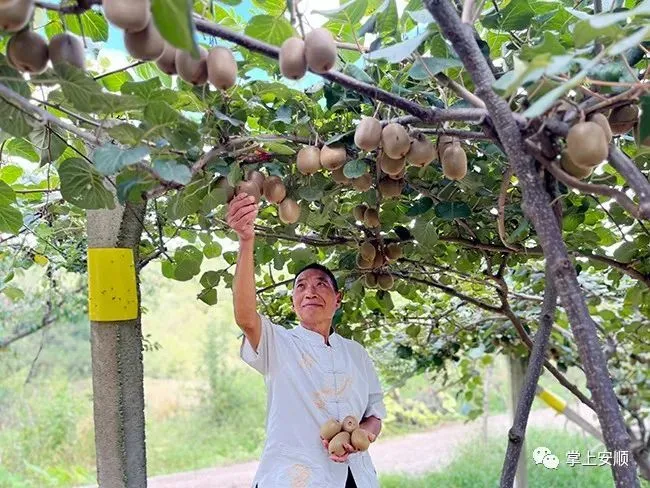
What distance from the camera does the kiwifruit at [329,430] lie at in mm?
1446

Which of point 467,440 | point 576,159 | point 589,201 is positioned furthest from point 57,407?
point 576,159

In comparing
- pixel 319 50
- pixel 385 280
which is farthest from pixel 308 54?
pixel 385 280

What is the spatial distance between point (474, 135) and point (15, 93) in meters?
0.56

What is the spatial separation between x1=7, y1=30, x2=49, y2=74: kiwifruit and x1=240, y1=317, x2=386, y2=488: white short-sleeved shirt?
0.87 m

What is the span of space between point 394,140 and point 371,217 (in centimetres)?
46

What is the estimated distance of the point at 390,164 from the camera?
1035 mm

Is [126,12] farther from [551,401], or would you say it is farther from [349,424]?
[551,401]

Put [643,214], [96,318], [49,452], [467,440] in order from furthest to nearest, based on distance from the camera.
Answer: [467,440] < [49,452] < [96,318] < [643,214]

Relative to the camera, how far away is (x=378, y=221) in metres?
1.43

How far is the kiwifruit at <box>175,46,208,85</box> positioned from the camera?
0.76 meters

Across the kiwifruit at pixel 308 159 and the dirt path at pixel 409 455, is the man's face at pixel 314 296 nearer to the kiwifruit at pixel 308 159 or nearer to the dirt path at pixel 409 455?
the kiwifruit at pixel 308 159

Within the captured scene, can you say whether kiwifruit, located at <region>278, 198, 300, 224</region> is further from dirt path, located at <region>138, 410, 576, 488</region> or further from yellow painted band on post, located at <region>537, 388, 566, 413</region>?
dirt path, located at <region>138, 410, 576, 488</region>

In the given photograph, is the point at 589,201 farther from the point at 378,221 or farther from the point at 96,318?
the point at 96,318

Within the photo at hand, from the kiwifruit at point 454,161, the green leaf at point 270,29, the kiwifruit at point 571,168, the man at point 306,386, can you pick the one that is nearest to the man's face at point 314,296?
the man at point 306,386
